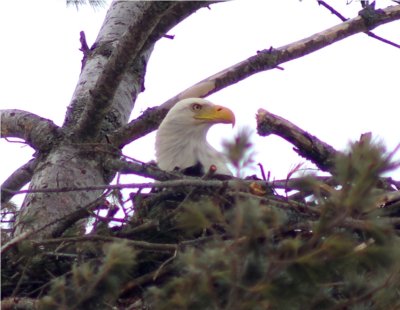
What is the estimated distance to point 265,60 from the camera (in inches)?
284

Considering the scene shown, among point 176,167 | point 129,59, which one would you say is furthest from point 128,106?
point 129,59

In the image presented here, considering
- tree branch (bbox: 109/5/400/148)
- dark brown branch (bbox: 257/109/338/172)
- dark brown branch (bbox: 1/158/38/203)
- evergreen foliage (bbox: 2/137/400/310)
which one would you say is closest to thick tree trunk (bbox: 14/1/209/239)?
tree branch (bbox: 109/5/400/148)

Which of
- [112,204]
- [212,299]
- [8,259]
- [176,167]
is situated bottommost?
[212,299]

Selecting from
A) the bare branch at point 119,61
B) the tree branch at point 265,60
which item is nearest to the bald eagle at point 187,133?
the tree branch at point 265,60

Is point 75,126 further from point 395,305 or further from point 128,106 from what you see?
point 395,305

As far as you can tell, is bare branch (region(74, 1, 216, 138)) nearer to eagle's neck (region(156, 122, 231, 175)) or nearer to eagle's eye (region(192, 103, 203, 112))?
eagle's eye (region(192, 103, 203, 112))

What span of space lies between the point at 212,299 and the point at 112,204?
6.42 feet

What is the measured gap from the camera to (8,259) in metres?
5.27

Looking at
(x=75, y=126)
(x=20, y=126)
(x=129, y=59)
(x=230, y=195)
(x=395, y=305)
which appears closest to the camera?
(x=395, y=305)

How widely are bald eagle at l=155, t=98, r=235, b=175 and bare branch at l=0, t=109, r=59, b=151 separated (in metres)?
0.90

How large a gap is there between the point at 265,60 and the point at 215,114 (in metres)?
0.51

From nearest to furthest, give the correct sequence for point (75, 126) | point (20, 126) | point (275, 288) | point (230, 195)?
point (275, 288) < point (230, 195) < point (75, 126) < point (20, 126)

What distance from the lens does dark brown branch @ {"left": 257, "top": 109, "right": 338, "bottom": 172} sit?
5957 millimetres

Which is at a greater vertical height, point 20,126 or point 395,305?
point 20,126
